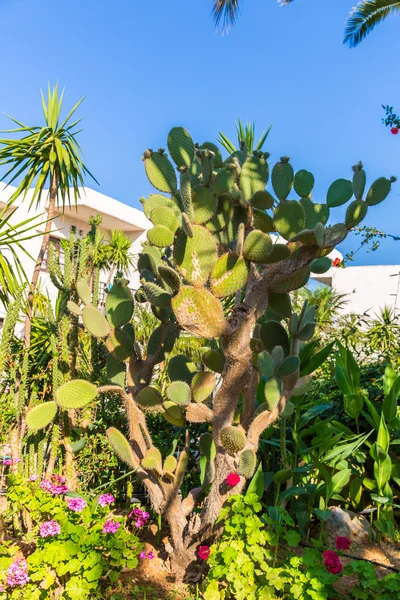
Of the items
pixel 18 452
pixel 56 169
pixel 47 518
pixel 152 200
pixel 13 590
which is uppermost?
pixel 56 169

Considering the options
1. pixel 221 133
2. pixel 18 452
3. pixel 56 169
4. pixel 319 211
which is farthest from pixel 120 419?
pixel 221 133

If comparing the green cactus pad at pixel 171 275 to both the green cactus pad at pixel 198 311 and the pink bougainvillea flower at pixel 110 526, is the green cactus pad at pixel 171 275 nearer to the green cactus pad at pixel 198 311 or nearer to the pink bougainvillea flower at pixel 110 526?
the green cactus pad at pixel 198 311

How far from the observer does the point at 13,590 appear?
9.14 feet

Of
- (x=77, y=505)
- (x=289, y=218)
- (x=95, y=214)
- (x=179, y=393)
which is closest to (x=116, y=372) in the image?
(x=179, y=393)

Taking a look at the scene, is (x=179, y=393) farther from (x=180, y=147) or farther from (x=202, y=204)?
(x=180, y=147)

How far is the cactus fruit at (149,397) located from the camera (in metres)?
3.23

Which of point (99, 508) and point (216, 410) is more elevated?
point (216, 410)

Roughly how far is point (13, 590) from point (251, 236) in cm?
220

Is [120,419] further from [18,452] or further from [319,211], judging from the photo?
[319,211]

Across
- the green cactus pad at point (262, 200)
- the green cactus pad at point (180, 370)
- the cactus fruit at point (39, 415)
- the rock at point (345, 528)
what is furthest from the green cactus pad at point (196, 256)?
the rock at point (345, 528)

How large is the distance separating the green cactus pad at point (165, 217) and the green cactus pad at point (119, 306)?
0.54 m

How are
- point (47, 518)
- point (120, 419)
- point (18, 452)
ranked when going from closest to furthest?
point (47, 518) < point (18, 452) < point (120, 419)

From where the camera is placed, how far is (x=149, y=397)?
3.24m

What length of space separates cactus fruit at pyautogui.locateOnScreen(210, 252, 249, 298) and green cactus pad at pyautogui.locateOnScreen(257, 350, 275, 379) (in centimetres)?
40
